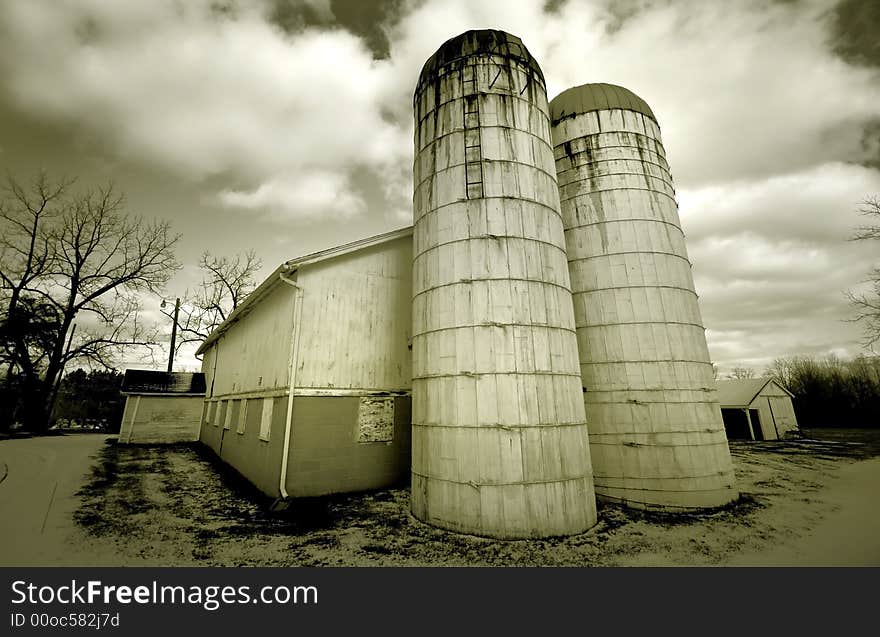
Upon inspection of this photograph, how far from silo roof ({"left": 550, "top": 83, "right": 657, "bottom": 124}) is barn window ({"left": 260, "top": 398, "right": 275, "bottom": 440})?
36.6 feet

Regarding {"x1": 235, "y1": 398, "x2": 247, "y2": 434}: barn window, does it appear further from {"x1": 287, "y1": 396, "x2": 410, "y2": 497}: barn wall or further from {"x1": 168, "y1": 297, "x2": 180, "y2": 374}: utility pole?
{"x1": 168, "y1": 297, "x2": 180, "y2": 374}: utility pole

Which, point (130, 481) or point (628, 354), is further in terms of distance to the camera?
point (130, 481)

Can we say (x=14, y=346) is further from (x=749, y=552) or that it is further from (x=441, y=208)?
(x=749, y=552)

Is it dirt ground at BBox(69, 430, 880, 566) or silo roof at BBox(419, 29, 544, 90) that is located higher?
silo roof at BBox(419, 29, 544, 90)

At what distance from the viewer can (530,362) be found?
6508mm

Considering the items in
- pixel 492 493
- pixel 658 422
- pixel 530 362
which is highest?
pixel 530 362

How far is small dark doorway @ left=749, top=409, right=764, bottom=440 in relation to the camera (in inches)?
852

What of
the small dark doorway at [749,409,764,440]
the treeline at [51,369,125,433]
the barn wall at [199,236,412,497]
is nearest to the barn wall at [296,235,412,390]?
the barn wall at [199,236,412,497]

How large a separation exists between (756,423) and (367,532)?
2569 cm

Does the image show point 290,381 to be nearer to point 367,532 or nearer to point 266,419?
point 266,419

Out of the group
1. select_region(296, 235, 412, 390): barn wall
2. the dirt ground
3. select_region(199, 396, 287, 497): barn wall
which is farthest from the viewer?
select_region(296, 235, 412, 390): barn wall
